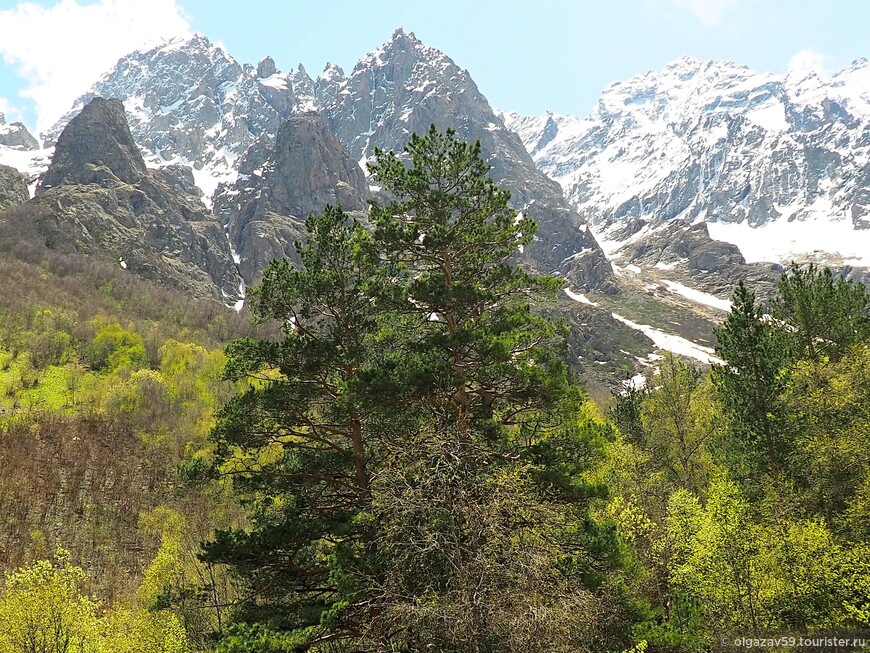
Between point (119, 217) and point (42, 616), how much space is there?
18074 centimetres

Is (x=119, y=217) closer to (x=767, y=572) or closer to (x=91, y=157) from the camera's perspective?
(x=91, y=157)

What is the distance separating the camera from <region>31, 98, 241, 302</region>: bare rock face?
154m

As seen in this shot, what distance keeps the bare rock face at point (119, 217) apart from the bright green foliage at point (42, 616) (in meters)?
149

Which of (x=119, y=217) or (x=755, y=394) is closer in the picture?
(x=755, y=394)

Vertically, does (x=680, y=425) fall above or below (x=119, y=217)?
below

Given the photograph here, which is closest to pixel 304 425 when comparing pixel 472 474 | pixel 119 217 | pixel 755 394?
pixel 472 474

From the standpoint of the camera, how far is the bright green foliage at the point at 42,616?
18.2 metres

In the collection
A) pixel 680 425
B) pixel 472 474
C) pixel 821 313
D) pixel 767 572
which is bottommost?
pixel 767 572

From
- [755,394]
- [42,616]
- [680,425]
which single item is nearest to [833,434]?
[755,394]

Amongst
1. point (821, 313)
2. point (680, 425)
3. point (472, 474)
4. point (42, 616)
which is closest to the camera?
point (472, 474)

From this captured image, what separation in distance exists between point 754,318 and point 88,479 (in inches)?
2190

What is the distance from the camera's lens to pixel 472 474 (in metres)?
9.94

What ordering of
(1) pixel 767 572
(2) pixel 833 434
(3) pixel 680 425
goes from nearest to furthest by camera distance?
(1) pixel 767 572 < (2) pixel 833 434 < (3) pixel 680 425

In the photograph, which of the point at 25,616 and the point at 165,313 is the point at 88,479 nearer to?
the point at 25,616
